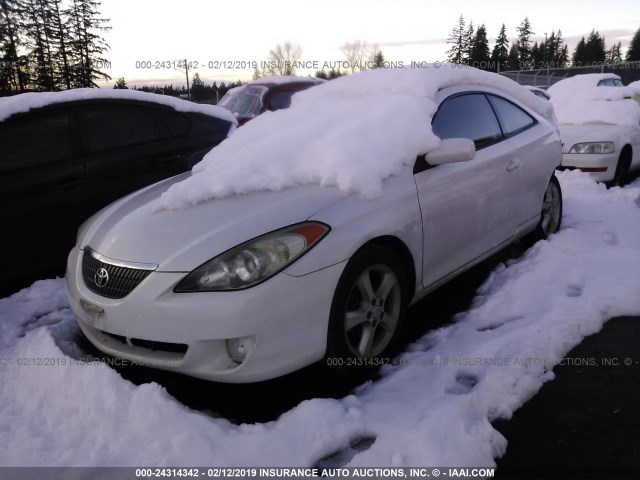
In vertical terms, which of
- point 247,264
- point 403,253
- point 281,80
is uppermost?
point 281,80

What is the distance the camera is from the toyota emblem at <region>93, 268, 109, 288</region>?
2.62 meters

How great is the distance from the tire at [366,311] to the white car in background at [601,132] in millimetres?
5155

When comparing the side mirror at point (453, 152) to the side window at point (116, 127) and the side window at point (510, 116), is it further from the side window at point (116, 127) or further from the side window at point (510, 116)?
the side window at point (116, 127)

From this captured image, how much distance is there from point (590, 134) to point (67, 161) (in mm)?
6386

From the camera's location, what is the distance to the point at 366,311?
2.77 m

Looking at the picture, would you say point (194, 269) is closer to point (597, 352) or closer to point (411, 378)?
point (411, 378)

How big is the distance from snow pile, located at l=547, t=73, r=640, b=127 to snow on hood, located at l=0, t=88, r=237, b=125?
537 cm

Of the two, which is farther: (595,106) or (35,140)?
Result: (595,106)

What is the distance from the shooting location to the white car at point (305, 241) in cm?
235

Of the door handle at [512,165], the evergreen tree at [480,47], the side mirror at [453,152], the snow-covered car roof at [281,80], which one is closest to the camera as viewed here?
the side mirror at [453,152]

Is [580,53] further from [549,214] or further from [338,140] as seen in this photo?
[338,140]

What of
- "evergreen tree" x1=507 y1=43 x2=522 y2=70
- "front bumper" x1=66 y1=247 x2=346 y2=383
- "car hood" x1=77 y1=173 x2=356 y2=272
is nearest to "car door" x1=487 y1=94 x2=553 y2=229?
"car hood" x1=77 y1=173 x2=356 y2=272

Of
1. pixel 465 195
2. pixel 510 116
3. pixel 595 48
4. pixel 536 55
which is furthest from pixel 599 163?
pixel 595 48

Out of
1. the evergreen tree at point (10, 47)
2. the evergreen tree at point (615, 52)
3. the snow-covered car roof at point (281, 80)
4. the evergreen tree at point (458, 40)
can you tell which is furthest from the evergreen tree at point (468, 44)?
the snow-covered car roof at point (281, 80)
